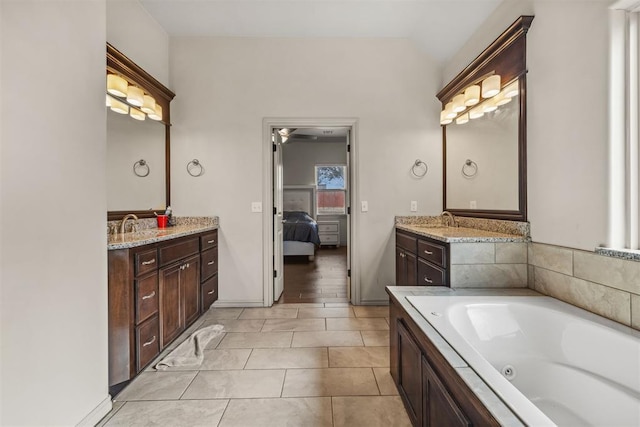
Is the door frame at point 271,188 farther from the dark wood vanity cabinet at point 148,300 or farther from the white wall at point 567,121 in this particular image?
the white wall at point 567,121

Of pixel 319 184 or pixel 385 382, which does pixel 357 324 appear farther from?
pixel 319 184

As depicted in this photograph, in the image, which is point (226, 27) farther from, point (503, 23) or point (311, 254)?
point (311, 254)

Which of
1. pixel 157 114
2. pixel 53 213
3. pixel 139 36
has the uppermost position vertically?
pixel 139 36

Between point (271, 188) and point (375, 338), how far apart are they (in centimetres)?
192

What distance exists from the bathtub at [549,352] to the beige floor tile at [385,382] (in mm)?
606

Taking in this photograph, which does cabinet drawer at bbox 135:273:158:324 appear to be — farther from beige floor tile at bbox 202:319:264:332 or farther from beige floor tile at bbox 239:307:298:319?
beige floor tile at bbox 239:307:298:319

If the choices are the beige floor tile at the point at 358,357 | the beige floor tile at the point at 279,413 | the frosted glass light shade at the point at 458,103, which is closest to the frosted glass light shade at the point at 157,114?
the beige floor tile at the point at 279,413

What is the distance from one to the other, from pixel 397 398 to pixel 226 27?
372 centimetres

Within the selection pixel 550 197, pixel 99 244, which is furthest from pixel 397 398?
pixel 99 244

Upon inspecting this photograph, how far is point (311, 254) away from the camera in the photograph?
5.73 metres

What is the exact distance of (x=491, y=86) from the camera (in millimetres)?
2314

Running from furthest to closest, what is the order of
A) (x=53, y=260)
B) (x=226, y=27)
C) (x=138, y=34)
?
(x=226, y=27), (x=138, y=34), (x=53, y=260)

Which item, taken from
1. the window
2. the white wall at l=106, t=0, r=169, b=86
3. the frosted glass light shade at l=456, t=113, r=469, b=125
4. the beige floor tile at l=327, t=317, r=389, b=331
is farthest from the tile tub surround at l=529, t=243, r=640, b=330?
the window

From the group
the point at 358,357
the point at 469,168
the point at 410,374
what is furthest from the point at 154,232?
the point at 469,168
